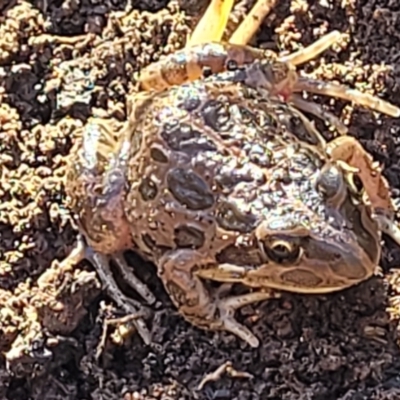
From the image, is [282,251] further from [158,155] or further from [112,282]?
[112,282]

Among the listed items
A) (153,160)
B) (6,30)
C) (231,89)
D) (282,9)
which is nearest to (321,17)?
(282,9)

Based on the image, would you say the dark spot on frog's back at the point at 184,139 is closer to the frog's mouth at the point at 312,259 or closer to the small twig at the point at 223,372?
the frog's mouth at the point at 312,259

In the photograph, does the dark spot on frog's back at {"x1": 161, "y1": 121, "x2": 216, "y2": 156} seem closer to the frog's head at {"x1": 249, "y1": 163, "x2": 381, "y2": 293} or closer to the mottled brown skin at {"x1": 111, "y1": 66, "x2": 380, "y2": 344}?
the mottled brown skin at {"x1": 111, "y1": 66, "x2": 380, "y2": 344}

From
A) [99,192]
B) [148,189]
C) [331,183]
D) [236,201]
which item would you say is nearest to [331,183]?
[331,183]

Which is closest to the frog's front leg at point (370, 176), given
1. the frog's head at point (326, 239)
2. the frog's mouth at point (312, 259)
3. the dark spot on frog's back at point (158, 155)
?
the frog's head at point (326, 239)

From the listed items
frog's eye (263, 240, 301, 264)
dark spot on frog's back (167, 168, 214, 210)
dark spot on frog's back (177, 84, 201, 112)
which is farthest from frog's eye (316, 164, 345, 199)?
dark spot on frog's back (177, 84, 201, 112)
